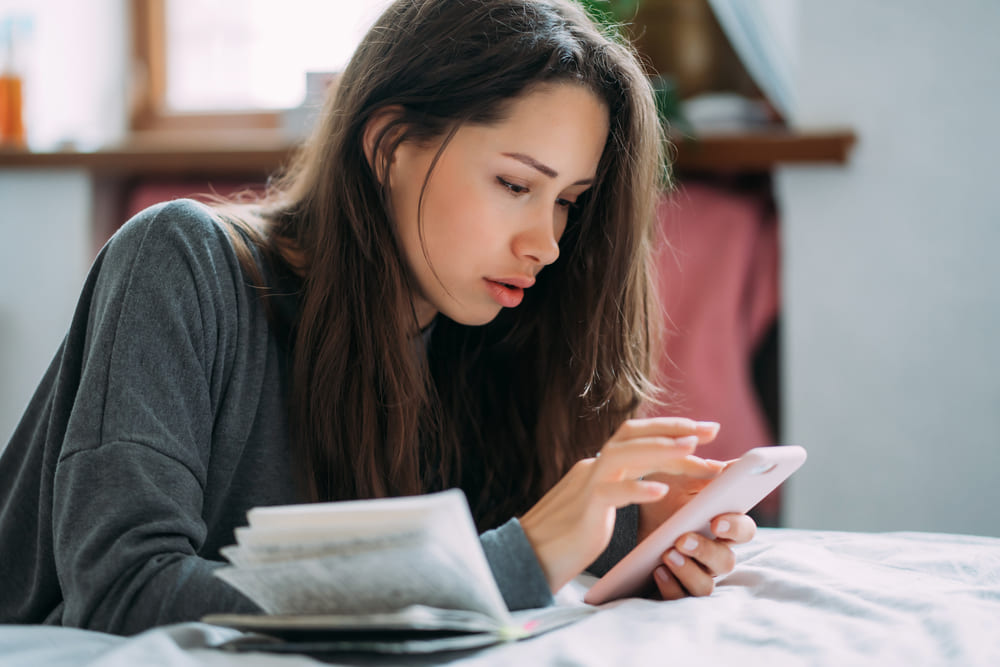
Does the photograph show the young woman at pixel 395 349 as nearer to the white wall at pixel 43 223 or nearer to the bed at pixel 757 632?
the bed at pixel 757 632

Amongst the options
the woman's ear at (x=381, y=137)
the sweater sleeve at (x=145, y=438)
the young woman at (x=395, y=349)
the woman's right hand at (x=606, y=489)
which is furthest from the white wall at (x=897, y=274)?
the sweater sleeve at (x=145, y=438)

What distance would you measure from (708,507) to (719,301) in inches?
44.7

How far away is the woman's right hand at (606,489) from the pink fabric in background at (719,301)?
1.10 m

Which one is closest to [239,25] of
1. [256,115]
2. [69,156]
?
[256,115]

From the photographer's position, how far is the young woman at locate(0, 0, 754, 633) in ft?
2.44

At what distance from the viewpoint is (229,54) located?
8.35 ft

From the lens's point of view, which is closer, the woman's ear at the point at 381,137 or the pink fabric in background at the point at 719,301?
the woman's ear at the point at 381,137

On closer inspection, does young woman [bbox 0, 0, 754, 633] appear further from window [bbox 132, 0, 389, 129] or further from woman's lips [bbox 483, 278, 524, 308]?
window [bbox 132, 0, 389, 129]

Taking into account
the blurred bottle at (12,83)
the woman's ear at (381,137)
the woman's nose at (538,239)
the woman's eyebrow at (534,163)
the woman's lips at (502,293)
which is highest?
the blurred bottle at (12,83)

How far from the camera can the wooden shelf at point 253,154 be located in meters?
1.74

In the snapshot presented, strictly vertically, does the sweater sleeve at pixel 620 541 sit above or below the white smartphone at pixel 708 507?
below

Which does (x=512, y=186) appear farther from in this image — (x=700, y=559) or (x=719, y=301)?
(x=719, y=301)

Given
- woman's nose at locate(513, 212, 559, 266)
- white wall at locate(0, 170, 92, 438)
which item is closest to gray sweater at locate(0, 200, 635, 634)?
woman's nose at locate(513, 212, 559, 266)

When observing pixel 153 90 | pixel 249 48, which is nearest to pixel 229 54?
pixel 249 48
